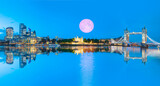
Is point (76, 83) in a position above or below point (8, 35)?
below

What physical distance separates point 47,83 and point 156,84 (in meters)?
4.79

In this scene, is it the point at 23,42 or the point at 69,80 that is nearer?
the point at 69,80

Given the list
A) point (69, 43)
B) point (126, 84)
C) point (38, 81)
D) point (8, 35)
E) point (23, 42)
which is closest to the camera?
point (126, 84)

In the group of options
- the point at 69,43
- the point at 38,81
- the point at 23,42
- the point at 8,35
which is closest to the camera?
the point at 38,81

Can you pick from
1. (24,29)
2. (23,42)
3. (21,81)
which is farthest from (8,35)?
(21,81)

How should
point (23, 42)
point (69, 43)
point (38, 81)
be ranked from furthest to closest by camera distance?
point (23, 42) < point (69, 43) < point (38, 81)

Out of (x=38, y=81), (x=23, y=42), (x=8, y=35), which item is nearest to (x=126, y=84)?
(x=38, y=81)

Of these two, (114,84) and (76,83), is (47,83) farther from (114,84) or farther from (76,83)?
(114,84)

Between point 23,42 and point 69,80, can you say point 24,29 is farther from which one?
point 69,80

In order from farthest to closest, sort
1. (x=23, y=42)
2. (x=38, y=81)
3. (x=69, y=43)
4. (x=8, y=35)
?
(x=8, y=35) < (x=23, y=42) < (x=69, y=43) < (x=38, y=81)

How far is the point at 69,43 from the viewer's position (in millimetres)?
112375

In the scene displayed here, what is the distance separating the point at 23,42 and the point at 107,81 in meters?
134

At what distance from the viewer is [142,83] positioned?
6.57 m

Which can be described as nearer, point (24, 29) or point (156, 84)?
point (156, 84)
